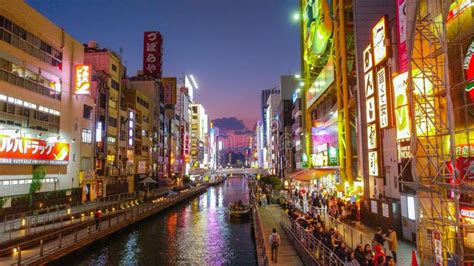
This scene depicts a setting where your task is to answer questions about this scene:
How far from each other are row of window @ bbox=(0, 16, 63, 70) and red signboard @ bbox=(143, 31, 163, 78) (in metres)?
44.8

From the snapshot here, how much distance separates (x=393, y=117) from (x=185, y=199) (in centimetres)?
6016

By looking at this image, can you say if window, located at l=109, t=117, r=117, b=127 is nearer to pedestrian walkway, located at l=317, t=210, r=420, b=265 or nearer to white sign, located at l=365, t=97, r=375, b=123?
white sign, located at l=365, t=97, r=375, b=123

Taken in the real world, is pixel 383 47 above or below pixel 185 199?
above

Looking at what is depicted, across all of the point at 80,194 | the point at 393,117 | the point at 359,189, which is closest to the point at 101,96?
the point at 80,194

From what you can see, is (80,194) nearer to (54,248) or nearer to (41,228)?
(41,228)

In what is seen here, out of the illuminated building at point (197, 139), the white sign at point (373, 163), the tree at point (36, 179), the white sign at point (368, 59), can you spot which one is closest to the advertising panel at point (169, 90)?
the illuminated building at point (197, 139)

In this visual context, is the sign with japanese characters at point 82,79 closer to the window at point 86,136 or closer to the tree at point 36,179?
the window at point 86,136

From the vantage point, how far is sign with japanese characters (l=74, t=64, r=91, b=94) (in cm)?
4650

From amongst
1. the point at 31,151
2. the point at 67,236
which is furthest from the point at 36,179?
the point at 67,236

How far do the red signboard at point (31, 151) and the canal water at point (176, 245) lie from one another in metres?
11.0

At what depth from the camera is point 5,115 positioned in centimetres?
3434

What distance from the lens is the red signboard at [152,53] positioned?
88438 mm

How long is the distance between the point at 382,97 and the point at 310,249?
1154cm

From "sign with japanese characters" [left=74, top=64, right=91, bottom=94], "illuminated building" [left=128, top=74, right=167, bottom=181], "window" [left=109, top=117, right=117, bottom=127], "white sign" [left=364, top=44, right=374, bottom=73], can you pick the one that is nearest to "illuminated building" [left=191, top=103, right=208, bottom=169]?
"illuminated building" [left=128, top=74, right=167, bottom=181]
